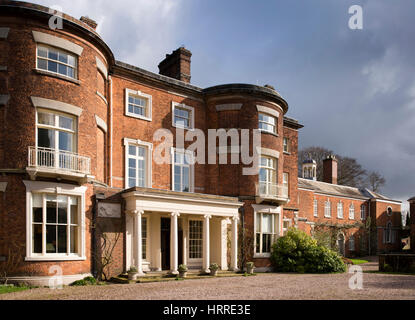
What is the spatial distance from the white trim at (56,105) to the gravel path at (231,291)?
642cm

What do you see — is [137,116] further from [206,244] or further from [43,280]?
[43,280]

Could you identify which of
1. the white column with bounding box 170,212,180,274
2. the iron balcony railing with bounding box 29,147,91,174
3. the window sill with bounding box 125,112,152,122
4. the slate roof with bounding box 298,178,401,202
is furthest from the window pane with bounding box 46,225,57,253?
the slate roof with bounding box 298,178,401,202

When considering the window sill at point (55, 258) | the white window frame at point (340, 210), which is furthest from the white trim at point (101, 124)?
the white window frame at point (340, 210)

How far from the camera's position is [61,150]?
49.2 ft

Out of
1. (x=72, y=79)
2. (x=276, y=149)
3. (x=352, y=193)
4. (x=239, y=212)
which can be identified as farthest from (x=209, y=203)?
(x=352, y=193)

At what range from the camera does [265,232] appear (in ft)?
72.8

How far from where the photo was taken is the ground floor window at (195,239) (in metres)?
20.0

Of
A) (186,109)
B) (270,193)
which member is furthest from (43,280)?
(270,193)

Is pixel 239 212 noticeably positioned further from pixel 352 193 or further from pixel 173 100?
pixel 352 193

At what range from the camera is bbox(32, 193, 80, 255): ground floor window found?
14.3m

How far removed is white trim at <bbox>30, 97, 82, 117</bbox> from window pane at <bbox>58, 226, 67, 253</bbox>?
4363mm

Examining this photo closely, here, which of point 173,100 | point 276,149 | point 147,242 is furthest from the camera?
point 276,149

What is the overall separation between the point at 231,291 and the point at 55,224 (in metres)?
6.74
